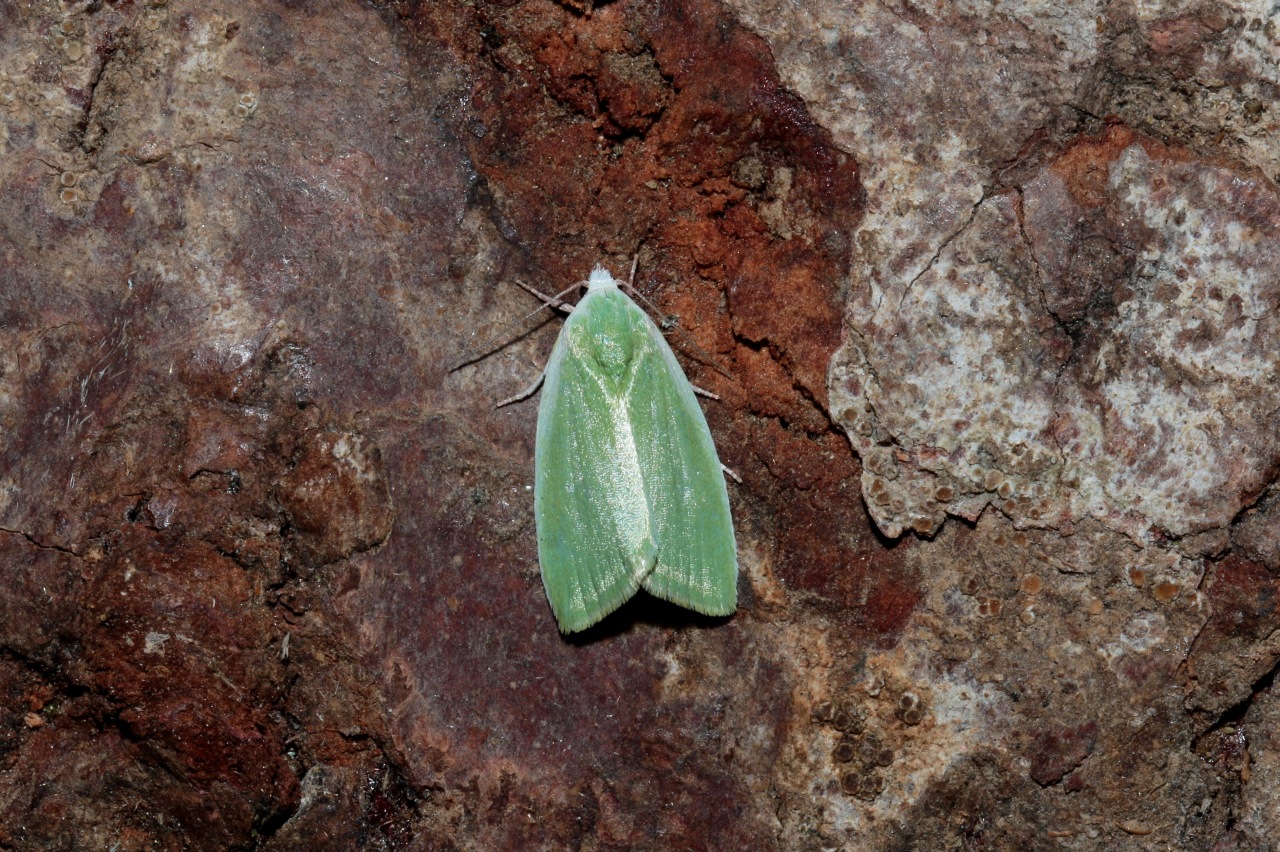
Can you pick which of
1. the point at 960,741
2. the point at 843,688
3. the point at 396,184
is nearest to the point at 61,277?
the point at 396,184

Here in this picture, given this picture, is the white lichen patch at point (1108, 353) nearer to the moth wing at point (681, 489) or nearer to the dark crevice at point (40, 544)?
the moth wing at point (681, 489)

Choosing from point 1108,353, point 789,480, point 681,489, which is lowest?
point 681,489

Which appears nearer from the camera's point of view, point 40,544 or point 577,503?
point 40,544

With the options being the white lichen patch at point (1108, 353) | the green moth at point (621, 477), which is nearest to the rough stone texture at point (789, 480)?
the white lichen patch at point (1108, 353)

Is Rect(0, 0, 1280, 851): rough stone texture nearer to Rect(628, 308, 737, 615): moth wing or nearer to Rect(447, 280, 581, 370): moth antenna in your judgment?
Rect(447, 280, 581, 370): moth antenna

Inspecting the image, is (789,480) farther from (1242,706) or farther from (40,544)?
(40,544)

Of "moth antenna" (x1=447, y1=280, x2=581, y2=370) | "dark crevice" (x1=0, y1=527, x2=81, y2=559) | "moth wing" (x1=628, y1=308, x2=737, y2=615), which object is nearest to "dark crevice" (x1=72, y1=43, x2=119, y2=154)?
"dark crevice" (x1=0, y1=527, x2=81, y2=559)

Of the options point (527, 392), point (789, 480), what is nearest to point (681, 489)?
point (789, 480)
